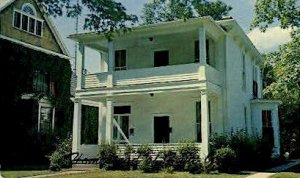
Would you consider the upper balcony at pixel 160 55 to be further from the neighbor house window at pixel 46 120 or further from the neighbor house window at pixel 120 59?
the neighbor house window at pixel 46 120

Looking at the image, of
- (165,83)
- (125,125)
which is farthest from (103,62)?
(165,83)

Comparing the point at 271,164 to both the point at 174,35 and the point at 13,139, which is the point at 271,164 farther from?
the point at 13,139

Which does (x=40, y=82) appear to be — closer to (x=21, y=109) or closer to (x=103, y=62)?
(x=21, y=109)

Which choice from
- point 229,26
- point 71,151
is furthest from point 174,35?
point 71,151

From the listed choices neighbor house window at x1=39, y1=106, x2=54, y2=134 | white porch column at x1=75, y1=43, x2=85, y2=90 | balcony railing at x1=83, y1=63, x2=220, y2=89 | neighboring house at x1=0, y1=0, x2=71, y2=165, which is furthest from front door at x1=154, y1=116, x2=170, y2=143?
neighbor house window at x1=39, y1=106, x2=54, y2=134

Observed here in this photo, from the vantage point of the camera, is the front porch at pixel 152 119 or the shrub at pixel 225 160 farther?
the front porch at pixel 152 119

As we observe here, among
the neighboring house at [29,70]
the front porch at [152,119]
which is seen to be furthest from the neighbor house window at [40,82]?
the front porch at [152,119]

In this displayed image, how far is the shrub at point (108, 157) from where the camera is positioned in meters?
19.1

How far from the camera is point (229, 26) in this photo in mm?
21625

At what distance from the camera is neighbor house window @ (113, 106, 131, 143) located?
22922mm

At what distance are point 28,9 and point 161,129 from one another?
553 inches

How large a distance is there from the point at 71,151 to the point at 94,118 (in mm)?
6830

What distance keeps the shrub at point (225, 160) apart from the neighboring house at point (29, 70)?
14.0 metres

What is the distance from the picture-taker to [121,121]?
2323 cm
